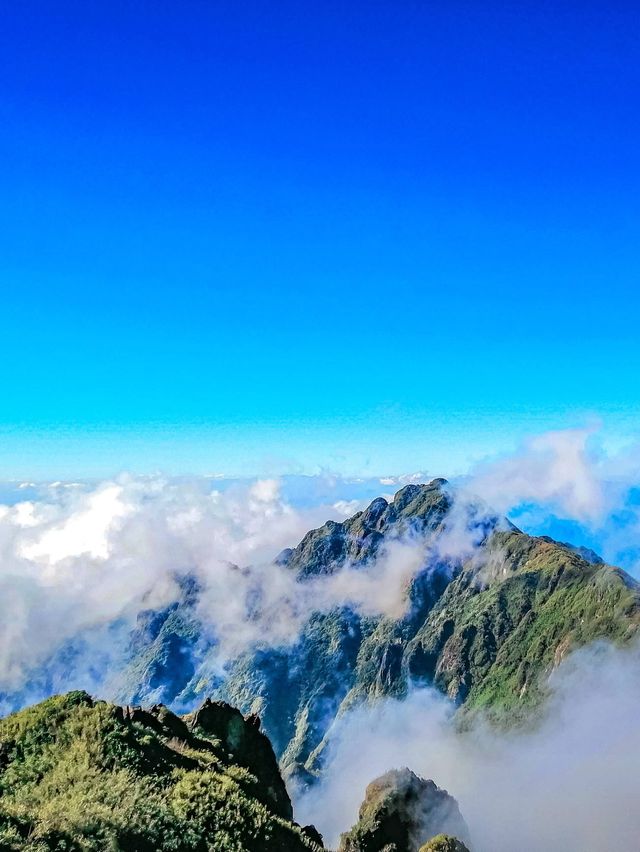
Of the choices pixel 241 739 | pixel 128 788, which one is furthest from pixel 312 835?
pixel 128 788

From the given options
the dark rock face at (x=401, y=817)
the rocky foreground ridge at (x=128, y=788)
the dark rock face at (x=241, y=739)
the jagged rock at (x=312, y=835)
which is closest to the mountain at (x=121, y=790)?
the rocky foreground ridge at (x=128, y=788)

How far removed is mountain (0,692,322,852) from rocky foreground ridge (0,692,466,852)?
91 millimetres

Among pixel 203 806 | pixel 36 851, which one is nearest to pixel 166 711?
pixel 203 806

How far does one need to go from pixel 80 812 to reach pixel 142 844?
16.2ft

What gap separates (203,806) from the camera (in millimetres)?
53531

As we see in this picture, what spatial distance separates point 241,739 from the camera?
86.1 metres

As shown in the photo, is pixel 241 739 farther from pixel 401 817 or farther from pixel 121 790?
pixel 401 817

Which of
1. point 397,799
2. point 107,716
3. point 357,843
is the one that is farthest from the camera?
point 397,799

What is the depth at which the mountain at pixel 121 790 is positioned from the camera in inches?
1778

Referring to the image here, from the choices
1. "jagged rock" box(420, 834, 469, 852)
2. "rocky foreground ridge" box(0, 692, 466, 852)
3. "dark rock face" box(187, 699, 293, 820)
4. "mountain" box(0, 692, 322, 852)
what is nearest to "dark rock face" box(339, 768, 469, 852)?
"jagged rock" box(420, 834, 469, 852)

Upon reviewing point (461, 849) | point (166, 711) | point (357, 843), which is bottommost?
point (357, 843)

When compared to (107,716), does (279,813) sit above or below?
below

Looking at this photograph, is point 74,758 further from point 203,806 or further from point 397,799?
point 397,799

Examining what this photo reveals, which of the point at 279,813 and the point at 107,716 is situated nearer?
the point at 107,716
